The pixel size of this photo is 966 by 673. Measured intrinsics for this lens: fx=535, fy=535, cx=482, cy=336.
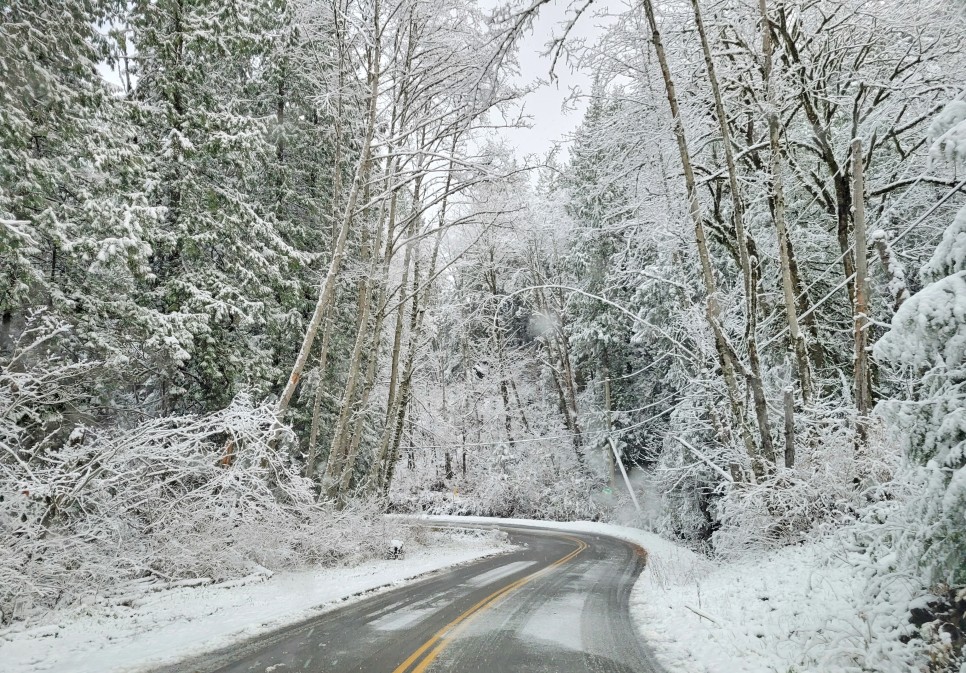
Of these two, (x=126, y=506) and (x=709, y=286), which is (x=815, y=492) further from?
(x=126, y=506)

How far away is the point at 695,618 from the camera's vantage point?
285 inches

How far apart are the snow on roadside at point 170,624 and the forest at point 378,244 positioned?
617 mm

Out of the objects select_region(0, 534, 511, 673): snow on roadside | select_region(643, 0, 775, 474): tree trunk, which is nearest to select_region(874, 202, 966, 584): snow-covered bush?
select_region(643, 0, 775, 474): tree trunk

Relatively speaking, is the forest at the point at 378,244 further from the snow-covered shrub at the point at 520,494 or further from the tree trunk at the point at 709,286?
the snow-covered shrub at the point at 520,494

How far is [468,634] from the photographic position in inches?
267

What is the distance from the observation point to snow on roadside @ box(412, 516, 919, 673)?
4.73m

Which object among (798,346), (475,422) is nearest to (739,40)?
(798,346)

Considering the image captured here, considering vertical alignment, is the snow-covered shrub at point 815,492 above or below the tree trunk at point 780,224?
below

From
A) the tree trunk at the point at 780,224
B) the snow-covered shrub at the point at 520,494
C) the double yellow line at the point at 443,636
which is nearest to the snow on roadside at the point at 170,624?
the double yellow line at the point at 443,636

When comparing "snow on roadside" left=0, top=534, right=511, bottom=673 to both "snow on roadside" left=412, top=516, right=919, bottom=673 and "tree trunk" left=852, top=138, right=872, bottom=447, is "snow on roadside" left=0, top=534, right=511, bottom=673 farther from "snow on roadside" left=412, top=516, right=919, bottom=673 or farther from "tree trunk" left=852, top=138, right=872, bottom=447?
"tree trunk" left=852, top=138, right=872, bottom=447

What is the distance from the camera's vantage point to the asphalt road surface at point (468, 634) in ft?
18.1

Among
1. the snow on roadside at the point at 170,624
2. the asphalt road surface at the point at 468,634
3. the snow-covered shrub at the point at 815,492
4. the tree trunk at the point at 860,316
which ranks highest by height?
the tree trunk at the point at 860,316

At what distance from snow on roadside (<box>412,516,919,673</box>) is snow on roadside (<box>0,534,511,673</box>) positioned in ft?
16.6

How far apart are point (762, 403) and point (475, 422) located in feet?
90.1
